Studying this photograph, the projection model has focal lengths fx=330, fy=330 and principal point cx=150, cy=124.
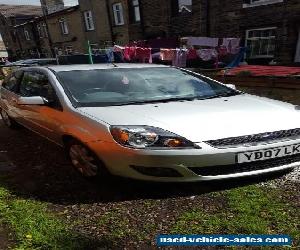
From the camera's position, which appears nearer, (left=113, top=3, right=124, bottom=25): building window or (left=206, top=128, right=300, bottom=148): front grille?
(left=206, top=128, right=300, bottom=148): front grille

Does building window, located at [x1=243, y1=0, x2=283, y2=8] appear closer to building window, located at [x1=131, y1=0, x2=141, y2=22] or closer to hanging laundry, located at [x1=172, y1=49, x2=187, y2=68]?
hanging laundry, located at [x1=172, y1=49, x2=187, y2=68]

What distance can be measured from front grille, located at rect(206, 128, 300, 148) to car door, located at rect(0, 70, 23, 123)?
12.1ft

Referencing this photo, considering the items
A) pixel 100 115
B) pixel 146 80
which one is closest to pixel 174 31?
pixel 146 80

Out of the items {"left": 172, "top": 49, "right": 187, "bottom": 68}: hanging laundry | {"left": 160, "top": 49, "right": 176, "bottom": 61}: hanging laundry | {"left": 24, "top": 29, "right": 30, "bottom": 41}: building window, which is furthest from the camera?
{"left": 24, "top": 29, "right": 30, "bottom": 41}: building window

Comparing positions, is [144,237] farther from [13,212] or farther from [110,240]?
[13,212]

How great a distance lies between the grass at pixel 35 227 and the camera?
2.68 metres

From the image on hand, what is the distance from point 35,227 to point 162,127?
1.45 metres

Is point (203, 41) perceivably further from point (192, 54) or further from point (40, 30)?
point (40, 30)

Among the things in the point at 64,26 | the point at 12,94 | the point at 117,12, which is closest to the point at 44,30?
the point at 64,26

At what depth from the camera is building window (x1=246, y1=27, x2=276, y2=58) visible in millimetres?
14703

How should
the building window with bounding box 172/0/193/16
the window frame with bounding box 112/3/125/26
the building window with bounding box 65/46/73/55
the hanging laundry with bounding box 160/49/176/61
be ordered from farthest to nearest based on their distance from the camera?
→ the building window with bounding box 65/46/73/55 → the window frame with bounding box 112/3/125/26 → the building window with bounding box 172/0/193/16 → the hanging laundry with bounding box 160/49/176/61

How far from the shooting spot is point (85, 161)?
3680mm

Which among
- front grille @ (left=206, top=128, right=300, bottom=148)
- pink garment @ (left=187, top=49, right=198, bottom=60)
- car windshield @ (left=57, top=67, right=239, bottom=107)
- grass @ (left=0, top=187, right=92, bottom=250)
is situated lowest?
pink garment @ (left=187, top=49, right=198, bottom=60)

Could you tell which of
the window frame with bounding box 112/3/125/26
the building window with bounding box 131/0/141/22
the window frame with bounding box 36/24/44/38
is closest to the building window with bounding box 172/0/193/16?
the building window with bounding box 131/0/141/22
